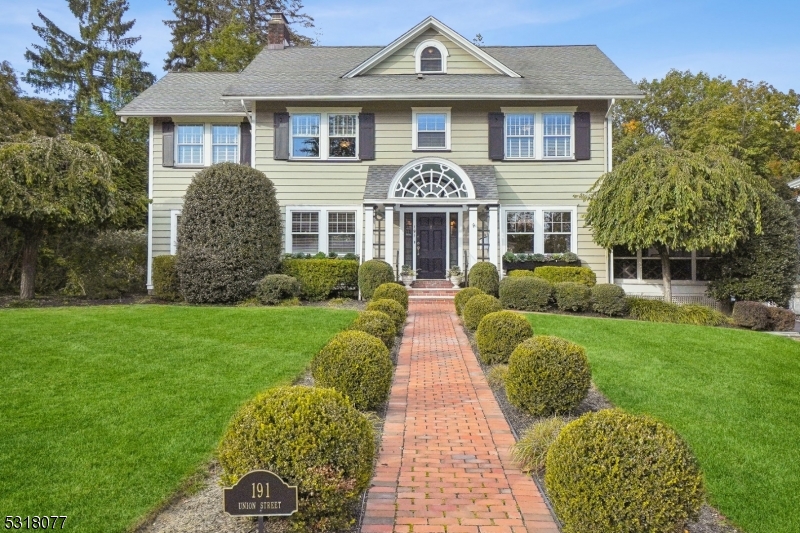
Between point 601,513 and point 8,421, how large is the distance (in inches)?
201

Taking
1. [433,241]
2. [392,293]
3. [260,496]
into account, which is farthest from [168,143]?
[260,496]

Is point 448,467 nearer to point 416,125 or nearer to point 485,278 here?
point 485,278

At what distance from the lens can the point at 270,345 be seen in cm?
888

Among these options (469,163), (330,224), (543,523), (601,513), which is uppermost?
(469,163)

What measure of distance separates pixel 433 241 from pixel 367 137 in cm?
364

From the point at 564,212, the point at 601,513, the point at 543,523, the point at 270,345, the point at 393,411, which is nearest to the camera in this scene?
the point at 601,513

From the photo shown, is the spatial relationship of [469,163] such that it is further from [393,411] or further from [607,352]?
[393,411]

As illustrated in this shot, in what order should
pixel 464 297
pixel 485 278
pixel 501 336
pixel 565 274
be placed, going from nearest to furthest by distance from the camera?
pixel 501 336, pixel 464 297, pixel 485 278, pixel 565 274

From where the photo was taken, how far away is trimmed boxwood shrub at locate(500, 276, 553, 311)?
13680 mm

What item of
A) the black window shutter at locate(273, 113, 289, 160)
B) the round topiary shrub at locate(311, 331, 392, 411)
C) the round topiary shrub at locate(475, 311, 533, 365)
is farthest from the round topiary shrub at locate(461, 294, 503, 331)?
the black window shutter at locate(273, 113, 289, 160)

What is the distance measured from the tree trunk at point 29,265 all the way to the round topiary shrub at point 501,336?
12311 millimetres

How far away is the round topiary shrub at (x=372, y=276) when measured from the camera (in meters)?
14.7

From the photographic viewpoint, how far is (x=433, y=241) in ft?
55.7

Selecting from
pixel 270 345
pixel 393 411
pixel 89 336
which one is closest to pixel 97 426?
pixel 393 411
